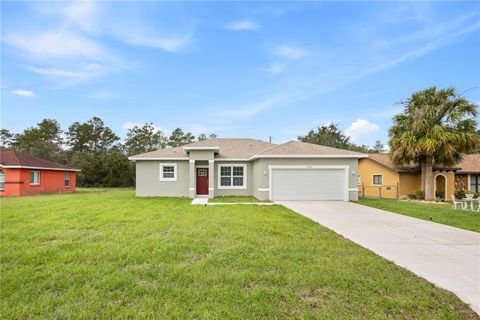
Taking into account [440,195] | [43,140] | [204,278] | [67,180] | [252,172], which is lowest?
[440,195]

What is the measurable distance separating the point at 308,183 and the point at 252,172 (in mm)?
3949

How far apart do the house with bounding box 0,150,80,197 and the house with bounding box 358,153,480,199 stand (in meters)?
27.4

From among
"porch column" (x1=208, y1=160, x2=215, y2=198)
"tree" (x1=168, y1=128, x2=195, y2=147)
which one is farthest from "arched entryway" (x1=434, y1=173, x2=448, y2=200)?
"tree" (x1=168, y1=128, x2=195, y2=147)

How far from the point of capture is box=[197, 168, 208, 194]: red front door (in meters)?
16.7

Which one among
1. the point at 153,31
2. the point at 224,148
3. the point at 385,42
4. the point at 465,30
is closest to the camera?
the point at 465,30

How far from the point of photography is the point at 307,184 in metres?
14.6

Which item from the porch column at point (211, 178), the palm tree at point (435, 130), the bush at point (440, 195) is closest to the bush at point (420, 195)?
the palm tree at point (435, 130)

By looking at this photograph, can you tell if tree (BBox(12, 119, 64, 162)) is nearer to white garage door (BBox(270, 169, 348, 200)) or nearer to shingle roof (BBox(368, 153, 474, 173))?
white garage door (BBox(270, 169, 348, 200))

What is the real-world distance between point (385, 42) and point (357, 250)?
1287 cm

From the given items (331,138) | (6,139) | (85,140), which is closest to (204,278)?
(331,138)

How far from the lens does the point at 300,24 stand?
12.6m

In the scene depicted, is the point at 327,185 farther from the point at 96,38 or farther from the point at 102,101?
the point at 102,101

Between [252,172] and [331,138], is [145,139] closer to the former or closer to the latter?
[252,172]

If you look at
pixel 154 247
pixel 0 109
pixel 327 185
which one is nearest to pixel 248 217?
pixel 154 247
